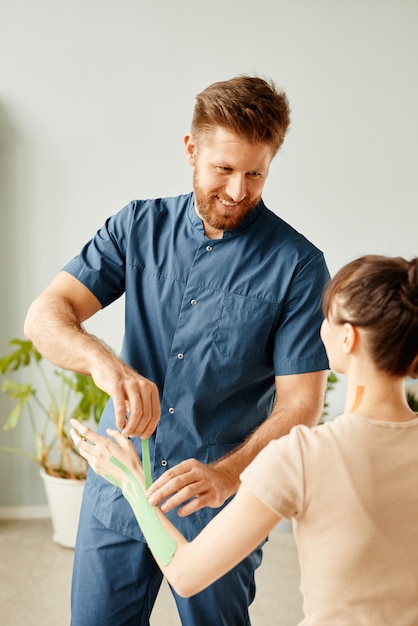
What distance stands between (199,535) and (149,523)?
17 centimetres

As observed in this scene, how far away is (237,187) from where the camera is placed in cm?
194

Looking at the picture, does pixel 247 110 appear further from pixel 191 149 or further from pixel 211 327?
pixel 211 327

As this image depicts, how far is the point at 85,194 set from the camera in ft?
13.4

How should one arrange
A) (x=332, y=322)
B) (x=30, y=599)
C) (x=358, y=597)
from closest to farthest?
(x=358, y=597) → (x=332, y=322) → (x=30, y=599)

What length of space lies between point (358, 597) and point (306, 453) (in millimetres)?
218

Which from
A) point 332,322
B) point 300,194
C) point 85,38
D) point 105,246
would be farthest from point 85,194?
point 332,322

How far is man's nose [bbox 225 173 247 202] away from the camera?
194 centimetres

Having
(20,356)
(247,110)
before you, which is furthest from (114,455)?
(20,356)

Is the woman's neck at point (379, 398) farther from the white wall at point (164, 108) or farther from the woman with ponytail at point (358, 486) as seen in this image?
the white wall at point (164, 108)

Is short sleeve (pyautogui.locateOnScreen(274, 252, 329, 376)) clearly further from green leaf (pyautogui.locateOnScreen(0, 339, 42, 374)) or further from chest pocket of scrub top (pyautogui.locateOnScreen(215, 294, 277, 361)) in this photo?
green leaf (pyautogui.locateOnScreen(0, 339, 42, 374))

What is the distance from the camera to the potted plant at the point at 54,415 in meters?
3.95

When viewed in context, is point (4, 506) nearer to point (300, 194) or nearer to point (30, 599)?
point (30, 599)

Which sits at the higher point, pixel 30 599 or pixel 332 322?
pixel 332 322

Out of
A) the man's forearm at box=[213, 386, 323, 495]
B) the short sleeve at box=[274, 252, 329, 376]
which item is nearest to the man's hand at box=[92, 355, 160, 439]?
the man's forearm at box=[213, 386, 323, 495]
